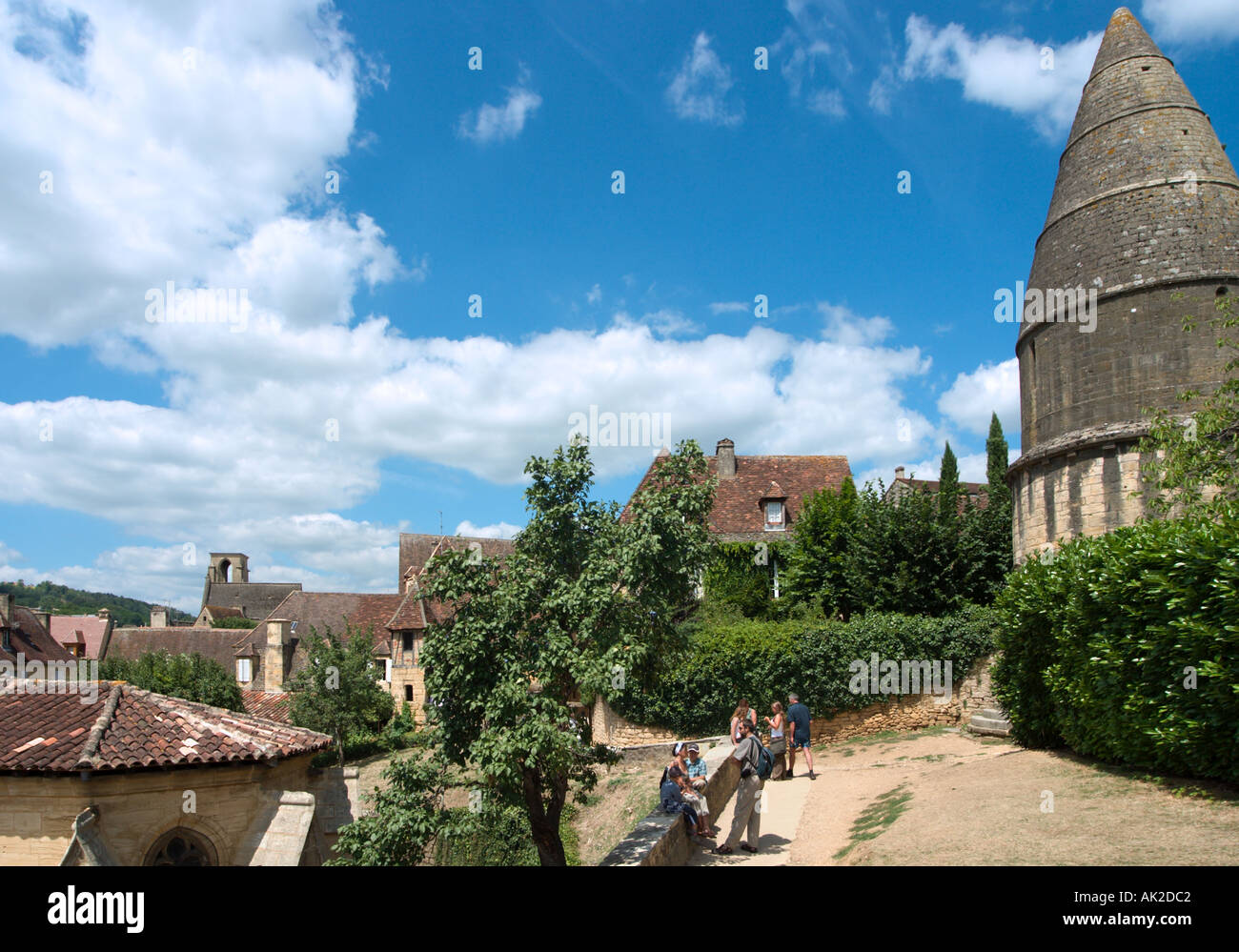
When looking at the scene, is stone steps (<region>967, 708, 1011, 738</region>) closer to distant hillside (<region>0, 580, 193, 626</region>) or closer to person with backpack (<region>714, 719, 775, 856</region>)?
person with backpack (<region>714, 719, 775, 856</region>)

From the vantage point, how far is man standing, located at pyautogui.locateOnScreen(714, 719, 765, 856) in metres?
9.68

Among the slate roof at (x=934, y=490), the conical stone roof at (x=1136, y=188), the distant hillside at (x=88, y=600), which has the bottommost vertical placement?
the distant hillside at (x=88, y=600)

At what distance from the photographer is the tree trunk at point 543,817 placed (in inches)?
421

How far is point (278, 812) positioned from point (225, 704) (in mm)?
27145

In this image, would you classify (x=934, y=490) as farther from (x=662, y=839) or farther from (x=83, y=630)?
(x=83, y=630)

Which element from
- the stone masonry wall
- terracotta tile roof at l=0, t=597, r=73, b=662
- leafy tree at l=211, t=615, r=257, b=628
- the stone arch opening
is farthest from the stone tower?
leafy tree at l=211, t=615, r=257, b=628

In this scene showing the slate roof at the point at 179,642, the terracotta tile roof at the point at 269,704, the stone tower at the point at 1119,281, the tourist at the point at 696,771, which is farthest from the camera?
the slate roof at the point at 179,642

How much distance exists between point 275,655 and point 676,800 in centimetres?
4130

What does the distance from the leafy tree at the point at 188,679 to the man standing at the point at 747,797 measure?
31051mm

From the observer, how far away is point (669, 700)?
72.8 ft

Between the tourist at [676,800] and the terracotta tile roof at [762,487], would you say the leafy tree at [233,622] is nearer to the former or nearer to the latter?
the terracotta tile roof at [762,487]

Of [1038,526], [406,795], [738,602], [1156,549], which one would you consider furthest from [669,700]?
[1156,549]

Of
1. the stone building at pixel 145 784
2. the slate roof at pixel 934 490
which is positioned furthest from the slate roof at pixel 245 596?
the stone building at pixel 145 784
